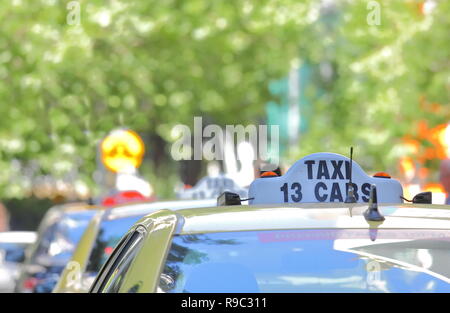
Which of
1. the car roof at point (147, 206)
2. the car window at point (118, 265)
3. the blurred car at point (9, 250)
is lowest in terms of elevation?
the blurred car at point (9, 250)

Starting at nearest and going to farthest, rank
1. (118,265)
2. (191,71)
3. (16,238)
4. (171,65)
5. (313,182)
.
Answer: (118,265)
(313,182)
(16,238)
(171,65)
(191,71)

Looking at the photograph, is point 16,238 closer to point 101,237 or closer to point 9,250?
point 9,250

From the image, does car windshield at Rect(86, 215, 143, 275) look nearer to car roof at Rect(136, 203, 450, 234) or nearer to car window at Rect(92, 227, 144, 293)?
car window at Rect(92, 227, 144, 293)

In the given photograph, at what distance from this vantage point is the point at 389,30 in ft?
92.5

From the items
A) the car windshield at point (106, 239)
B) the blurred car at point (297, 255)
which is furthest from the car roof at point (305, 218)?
the car windshield at point (106, 239)

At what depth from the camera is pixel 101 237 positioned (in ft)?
30.5

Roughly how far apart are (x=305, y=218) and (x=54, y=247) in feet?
23.8

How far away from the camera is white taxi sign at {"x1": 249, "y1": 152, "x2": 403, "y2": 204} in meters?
6.61

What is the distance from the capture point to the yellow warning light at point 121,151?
1789cm

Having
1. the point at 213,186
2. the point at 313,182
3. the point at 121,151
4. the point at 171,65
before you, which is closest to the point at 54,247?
the point at 213,186

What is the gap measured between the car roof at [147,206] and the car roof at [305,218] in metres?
3.84

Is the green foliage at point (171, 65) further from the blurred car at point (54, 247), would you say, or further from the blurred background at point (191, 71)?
the blurred car at point (54, 247)
